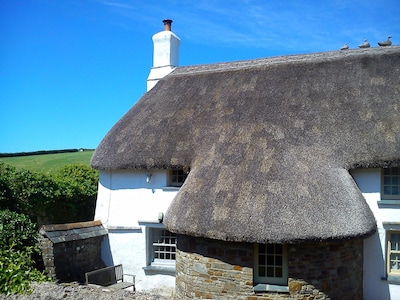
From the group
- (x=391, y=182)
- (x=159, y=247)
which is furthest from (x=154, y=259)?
(x=391, y=182)

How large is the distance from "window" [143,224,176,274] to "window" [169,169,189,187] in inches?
56.2

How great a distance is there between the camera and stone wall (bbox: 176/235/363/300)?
9.23 metres

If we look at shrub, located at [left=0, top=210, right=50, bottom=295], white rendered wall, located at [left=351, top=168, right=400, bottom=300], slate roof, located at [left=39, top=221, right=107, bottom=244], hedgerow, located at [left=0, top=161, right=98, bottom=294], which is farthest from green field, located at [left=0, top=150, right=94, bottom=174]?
white rendered wall, located at [left=351, top=168, right=400, bottom=300]

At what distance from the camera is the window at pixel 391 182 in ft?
34.6

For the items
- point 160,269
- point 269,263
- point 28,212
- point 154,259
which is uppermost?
A: point 28,212

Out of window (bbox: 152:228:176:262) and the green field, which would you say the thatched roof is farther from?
the green field

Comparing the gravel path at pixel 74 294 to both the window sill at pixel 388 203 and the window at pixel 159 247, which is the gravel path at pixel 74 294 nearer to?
the window at pixel 159 247

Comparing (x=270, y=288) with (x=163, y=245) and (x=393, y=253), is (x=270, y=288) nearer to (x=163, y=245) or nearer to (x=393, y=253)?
(x=393, y=253)

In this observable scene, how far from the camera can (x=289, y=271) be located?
30.4ft

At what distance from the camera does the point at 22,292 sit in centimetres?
1041

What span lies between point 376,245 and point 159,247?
6527 millimetres

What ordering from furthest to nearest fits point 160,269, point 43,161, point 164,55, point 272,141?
point 43,161 → point 164,55 → point 160,269 → point 272,141

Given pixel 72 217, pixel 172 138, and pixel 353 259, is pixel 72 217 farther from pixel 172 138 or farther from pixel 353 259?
pixel 353 259

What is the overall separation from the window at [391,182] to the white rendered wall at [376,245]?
1.02ft
